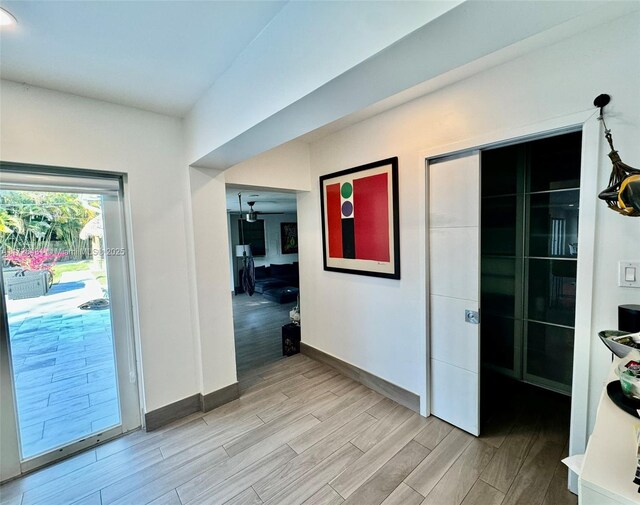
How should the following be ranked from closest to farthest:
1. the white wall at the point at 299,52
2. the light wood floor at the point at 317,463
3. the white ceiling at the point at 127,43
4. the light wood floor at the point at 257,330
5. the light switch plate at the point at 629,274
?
the white wall at the point at 299,52 < the white ceiling at the point at 127,43 < the light switch plate at the point at 629,274 < the light wood floor at the point at 317,463 < the light wood floor at the point at 257,330

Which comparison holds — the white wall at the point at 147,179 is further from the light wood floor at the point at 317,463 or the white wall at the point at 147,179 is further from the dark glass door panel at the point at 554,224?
the dark glass door panel at the point at 554,224

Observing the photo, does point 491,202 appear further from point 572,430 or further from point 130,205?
point 130,205

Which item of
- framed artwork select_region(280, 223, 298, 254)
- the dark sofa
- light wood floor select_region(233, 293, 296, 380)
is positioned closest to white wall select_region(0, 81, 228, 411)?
light wood floor select_region(233, 293, 296, 380)

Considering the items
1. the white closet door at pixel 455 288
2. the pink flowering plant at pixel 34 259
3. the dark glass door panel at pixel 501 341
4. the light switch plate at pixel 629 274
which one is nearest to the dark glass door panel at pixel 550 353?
the dark glass door panel at pixel 501 341

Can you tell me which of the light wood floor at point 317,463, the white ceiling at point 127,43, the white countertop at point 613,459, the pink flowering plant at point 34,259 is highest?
the white ceiling at point 127,43

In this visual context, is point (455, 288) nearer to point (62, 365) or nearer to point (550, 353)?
point (550, 353)

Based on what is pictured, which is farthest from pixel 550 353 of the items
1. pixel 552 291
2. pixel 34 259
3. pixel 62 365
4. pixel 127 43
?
pixel 34 259

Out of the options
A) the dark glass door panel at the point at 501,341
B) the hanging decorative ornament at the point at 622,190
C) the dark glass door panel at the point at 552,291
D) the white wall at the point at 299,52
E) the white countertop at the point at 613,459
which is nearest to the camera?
the white countertop at the point at 613,459

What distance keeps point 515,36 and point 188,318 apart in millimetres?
2734

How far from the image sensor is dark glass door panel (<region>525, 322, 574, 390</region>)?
8.71 feet

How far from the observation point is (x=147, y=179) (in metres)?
2.29

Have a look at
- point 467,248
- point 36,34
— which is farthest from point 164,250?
point 467,248

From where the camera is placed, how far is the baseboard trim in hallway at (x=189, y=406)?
2.35 meters

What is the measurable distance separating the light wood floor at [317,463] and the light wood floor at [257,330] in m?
1.03
